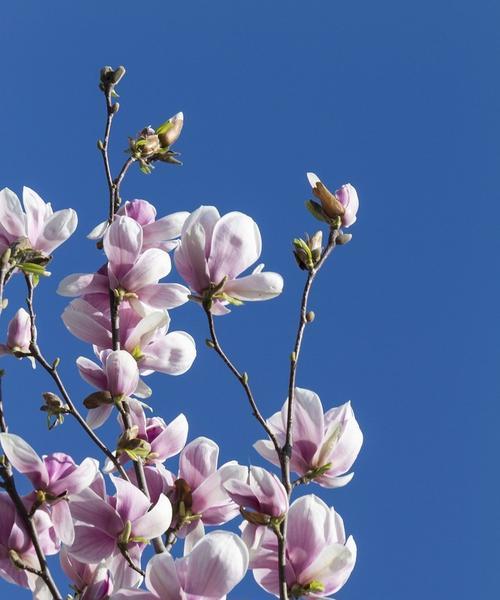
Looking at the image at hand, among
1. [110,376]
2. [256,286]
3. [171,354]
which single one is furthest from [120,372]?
[256,286]

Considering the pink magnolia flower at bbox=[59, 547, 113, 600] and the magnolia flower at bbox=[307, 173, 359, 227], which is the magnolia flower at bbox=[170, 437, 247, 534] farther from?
the magnolia flower at bbox=[307, 173, 359, 227]

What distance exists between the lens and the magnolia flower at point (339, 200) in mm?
1252

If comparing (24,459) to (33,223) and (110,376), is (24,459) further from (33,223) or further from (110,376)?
(33,223)

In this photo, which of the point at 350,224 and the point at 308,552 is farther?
the point at 350,224

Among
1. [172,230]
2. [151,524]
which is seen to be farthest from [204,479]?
[172,230]

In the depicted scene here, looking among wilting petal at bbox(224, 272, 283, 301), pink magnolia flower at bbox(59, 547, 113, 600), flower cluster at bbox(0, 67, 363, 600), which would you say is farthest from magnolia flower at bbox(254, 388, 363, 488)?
pink magnolia flower at bbox(59, 547, 113, 600)

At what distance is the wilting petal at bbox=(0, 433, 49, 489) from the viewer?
1.08 meters

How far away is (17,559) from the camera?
1083mm

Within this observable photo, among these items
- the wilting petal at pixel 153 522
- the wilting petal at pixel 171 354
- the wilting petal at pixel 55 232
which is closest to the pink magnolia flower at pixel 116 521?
the wilting petal at pixel 153 522

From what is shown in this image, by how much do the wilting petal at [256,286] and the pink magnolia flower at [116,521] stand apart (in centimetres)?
30

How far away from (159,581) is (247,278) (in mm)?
445

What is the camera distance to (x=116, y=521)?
1086 mm

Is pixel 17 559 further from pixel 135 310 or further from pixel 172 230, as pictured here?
pixel 172 230

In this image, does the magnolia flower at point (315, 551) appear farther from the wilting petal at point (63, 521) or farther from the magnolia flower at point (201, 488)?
the wilting petal at point (63, 521)
